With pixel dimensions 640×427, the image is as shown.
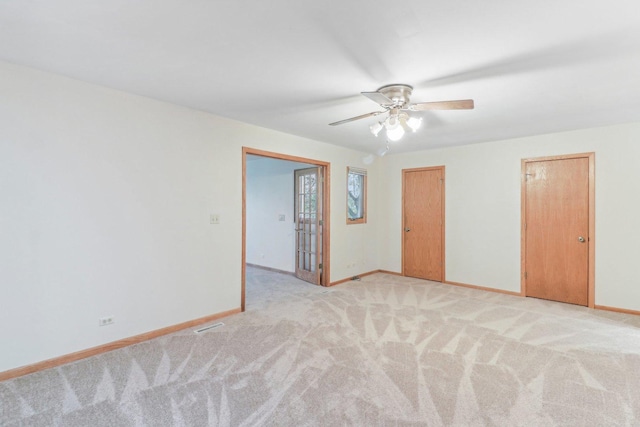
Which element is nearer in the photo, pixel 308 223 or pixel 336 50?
pixel 336 50

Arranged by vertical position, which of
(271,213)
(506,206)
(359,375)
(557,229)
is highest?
(506,206)

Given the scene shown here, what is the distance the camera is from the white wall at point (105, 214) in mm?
2447

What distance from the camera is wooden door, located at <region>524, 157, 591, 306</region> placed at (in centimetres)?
428

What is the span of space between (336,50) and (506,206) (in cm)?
402

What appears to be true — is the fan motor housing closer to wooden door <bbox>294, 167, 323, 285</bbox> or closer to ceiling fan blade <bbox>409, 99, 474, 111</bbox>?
ceiling fan blade <bbox>409, 99, 474, 111</bbox>

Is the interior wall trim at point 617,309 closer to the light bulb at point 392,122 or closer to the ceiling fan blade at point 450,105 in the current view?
the ceiling fan blade at point 450,105

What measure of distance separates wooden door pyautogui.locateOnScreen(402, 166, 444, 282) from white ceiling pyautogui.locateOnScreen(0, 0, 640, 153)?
2.41 meters

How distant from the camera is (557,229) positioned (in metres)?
4.48

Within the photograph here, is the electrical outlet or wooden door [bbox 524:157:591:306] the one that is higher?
wooden door [bbox 524:157:591:306]

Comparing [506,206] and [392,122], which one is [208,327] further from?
[506,206]

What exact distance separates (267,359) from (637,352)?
11.0ft

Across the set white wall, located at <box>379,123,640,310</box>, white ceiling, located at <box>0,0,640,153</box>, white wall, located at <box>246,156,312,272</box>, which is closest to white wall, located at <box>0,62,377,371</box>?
white ceiling, located at <box>0,0,640,153</box>

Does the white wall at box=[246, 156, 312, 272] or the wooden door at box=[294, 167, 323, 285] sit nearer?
the wooden door at box=[294, 167, 323, 285]

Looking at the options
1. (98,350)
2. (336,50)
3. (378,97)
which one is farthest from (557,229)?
(98,350)
